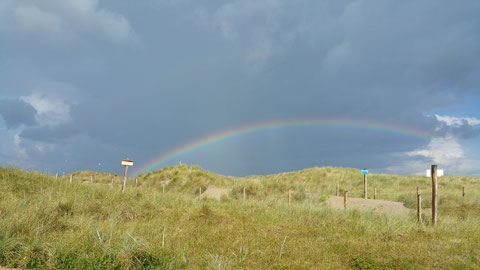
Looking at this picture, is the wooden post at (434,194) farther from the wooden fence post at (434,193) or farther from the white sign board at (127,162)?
the white sign board at (127,162)

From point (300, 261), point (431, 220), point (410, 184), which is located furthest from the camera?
point (410, 184)

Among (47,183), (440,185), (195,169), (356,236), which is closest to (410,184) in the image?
(440,185)

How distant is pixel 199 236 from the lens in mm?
10680

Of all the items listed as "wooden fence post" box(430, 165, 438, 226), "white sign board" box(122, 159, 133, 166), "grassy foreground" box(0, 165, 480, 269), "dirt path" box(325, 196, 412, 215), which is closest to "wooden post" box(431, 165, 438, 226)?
"wooden fence post" box(430, 165, 438, 226)

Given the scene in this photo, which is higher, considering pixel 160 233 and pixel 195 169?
pixel 195 169

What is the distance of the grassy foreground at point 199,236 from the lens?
7621mm

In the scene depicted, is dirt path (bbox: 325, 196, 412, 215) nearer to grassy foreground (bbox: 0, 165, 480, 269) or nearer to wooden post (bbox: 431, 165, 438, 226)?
grassy foreground (bbox: 0, 165, 480, 269)

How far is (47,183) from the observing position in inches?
715

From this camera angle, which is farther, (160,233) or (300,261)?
(160,233)

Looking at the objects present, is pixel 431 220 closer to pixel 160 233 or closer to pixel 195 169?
pixel 160 233

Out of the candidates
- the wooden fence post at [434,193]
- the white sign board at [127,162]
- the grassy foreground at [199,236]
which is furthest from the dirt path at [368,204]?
the white sign board at [127,162]

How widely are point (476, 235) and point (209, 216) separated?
426 inches

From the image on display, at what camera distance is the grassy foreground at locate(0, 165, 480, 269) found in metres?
7.62

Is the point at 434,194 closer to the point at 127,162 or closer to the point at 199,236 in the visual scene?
the point at 199,236
